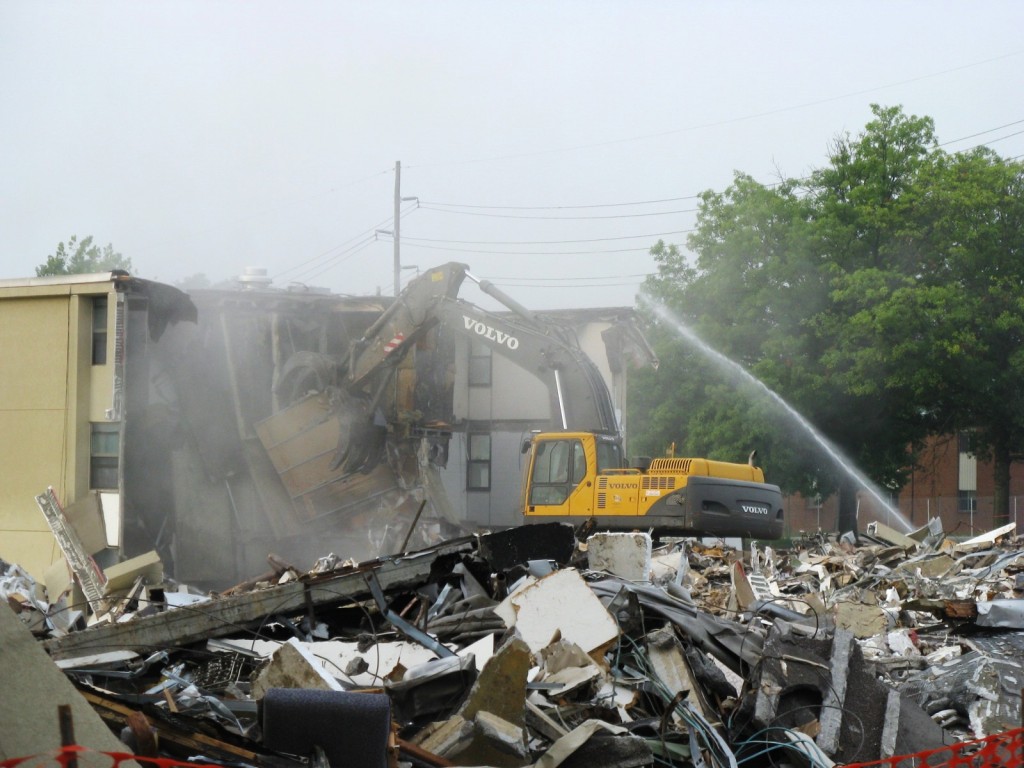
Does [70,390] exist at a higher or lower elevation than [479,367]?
lower

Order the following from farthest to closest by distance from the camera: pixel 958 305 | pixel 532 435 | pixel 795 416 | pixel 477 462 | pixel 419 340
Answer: pixel 795 416
pixel 958 305
pixel 477 462
pixel 419 340
pixel 532 435

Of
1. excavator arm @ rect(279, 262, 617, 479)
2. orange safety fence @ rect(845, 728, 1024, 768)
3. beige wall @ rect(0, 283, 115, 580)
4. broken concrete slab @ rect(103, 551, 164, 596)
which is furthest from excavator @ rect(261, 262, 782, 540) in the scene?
orange safety fence @ rect(845, 728, 1024, 768)

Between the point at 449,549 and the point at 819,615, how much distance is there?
113 inches

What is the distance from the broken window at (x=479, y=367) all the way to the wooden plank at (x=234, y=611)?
39.3 feet

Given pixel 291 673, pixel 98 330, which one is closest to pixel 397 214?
pixel 98 330

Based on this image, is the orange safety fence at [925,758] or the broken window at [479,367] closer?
the orange safety fence at [925,758]

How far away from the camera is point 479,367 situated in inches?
786

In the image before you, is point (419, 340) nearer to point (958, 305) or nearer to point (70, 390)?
point (70, 390)

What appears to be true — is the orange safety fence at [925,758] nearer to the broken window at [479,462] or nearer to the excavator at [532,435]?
the excavator at [532,435]

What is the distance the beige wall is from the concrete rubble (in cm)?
489

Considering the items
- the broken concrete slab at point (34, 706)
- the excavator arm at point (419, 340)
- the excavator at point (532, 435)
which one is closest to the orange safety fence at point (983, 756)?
the broken concrete slab at point (34, 706)

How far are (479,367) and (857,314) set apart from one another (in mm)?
10260

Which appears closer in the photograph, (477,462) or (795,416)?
(477,462)

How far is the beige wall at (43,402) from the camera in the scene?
13.9m
